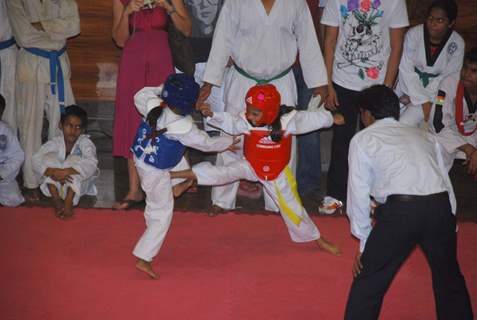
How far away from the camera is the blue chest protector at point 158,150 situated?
372 cm

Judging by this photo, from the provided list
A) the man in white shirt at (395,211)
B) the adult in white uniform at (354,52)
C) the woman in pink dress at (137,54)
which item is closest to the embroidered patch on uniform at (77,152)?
the woman in pink dress at (137,54)

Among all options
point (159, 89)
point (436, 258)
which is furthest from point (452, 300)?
point (159, 89)

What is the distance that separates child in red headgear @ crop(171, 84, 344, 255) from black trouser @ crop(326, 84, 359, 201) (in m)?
0.61

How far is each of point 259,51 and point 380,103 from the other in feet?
4.69

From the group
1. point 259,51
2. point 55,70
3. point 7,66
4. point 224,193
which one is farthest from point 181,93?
point 7,66

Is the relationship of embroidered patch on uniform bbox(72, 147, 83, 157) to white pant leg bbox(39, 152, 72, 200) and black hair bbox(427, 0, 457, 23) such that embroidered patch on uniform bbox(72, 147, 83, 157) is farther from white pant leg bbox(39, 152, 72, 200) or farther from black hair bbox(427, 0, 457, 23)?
black hair bbox(427, 0, 457, 23)

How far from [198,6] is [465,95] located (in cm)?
235

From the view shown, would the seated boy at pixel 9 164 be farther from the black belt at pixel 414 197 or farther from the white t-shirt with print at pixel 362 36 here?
the black belt at pixel 414 197

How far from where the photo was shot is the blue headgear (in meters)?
3.63

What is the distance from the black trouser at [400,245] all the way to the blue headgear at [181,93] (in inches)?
47.3

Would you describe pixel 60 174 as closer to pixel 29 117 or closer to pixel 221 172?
pixel 29 117

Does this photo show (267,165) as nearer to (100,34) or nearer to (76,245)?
(76,245)

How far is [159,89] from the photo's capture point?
3982 millimetres

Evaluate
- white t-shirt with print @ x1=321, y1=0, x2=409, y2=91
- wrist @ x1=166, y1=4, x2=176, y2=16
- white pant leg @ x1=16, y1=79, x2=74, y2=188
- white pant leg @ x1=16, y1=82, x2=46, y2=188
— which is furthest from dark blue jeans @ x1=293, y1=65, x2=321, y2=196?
white pant leg @ x1=16, y1=82, x2=46, y2=188
